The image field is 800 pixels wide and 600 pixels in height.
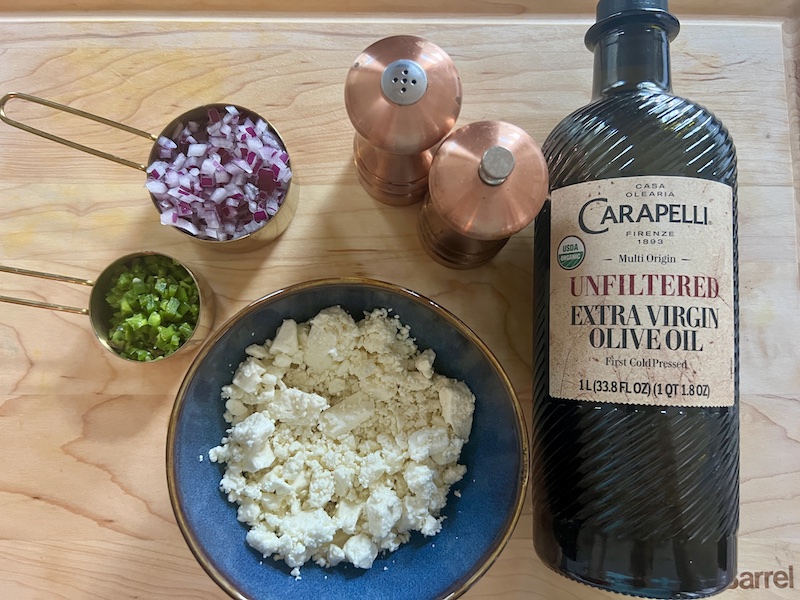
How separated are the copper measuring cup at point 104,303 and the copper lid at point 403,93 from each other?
30 cm

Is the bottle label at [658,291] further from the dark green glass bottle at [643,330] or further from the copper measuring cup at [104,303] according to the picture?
the copper measuring cup at [104,303]

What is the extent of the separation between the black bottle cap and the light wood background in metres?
0.15

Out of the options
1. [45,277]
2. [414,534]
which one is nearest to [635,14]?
[414,534]

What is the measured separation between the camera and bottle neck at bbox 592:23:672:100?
2.07 ft

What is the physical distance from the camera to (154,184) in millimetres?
703

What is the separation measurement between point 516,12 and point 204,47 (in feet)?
1.41

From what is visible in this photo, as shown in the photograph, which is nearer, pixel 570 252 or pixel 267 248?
pixel 570 252

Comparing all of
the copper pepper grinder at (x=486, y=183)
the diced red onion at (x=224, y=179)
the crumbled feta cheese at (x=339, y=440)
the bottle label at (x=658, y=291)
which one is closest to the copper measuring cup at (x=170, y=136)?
the diced red onion at (x=224, y=179)

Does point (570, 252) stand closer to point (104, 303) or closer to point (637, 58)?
point (637, 58)

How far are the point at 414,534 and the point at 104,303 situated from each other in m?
0.48

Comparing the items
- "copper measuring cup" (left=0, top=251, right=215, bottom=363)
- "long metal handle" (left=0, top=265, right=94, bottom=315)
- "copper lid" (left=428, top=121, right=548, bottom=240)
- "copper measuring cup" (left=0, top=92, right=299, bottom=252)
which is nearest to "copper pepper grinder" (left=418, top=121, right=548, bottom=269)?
"copper lid" (left=428, top=121, right=548, bottom=240)

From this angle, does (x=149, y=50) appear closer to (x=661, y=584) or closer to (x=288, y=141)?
(x=288, y=141)

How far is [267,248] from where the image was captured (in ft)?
2.55

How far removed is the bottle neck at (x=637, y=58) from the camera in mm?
630
